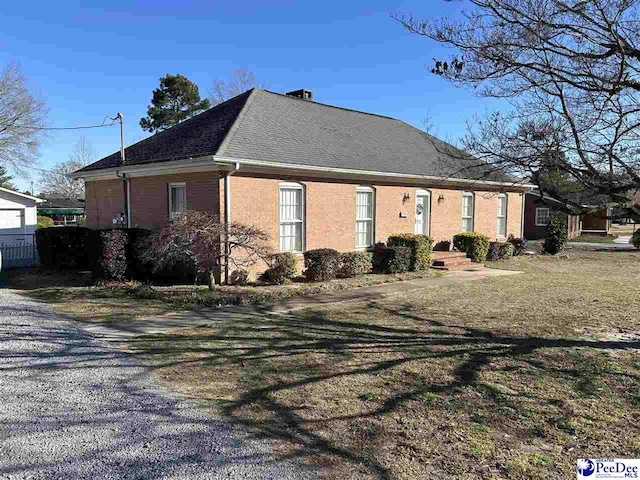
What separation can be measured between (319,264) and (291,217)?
5.35 ft

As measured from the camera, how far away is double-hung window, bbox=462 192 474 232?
19984mm

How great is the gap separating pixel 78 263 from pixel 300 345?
34.7ft

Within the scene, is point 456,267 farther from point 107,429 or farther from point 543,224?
point 543,224

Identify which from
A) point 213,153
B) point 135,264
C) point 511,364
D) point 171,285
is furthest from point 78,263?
point 511,364

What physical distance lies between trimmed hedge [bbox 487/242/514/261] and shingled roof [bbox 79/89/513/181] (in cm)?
432

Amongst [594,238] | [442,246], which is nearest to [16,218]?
[442,246]

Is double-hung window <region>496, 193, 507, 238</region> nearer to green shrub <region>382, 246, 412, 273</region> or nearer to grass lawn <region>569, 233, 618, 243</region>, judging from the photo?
green shrub <region>382, 246, 412, 273</region>

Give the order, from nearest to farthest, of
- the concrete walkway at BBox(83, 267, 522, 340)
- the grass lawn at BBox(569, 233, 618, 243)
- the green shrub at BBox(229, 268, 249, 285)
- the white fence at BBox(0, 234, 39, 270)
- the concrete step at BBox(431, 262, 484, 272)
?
the concrete walkway at BBox(83, 267, 522, 340) < the green shrub at BBox(229, 268, 249, 285) < the concrete step at BBox(431, 262, 484, 272) < the white fence at BBox(0, 234, 39, 270) < the grass lawn at BBox(569, 233, 618, 243)

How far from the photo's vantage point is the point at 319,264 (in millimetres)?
12828

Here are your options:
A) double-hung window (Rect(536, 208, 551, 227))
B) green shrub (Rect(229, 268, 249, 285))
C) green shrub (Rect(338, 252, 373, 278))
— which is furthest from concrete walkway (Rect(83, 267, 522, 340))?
double-hung window (Rect(536, 208, 551, 227))

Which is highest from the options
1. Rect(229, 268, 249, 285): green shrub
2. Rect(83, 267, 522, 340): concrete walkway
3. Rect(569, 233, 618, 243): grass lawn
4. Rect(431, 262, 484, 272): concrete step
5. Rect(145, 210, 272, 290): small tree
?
Rect(145, 210, 272, 290): small tree

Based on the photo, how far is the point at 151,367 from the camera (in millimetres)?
5785

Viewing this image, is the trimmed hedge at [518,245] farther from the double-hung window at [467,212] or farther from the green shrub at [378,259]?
the green shrub at [378,259]

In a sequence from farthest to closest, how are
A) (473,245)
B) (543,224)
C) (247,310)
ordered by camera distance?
1. (543,224)
2. (473,245)
3. (247,310)
